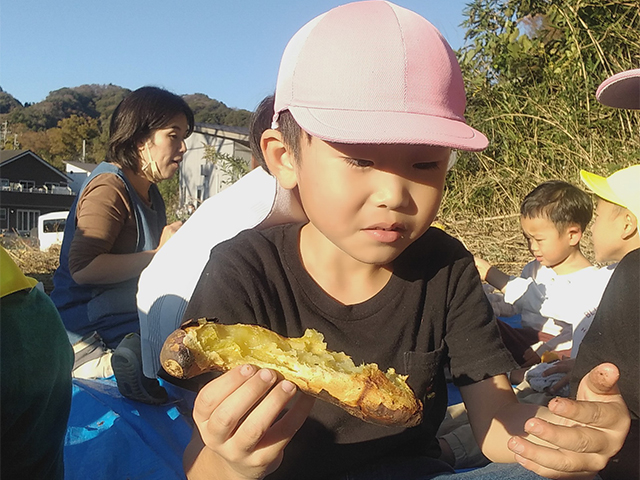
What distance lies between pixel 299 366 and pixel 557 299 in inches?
112

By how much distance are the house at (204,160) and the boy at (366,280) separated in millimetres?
17614

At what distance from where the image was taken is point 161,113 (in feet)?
10.8

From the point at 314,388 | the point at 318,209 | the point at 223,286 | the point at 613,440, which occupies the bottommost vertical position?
the point at 613,440

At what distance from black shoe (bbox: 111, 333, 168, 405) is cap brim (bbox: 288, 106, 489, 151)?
158 centimetres

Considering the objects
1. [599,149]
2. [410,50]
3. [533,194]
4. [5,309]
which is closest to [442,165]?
[410,50]

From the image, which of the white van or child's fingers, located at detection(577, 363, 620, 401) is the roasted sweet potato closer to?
child's fingers, located at detection(577, 363, 620, 401)

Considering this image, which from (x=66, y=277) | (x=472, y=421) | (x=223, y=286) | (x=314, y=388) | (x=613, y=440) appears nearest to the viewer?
(x=314, y=388)

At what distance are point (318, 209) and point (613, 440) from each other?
33.1 inches

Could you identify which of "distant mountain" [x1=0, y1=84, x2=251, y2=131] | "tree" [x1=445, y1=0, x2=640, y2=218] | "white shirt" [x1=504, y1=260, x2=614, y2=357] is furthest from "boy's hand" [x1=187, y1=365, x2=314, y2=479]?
"distant mountain" [x1=0, y1=84, x2=251, y2=131]

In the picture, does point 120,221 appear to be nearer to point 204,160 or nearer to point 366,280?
point 366,280

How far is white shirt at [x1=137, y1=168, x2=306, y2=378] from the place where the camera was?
178 centimetres

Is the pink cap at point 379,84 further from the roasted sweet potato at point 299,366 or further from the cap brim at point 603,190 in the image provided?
the cap brim at point 603,190

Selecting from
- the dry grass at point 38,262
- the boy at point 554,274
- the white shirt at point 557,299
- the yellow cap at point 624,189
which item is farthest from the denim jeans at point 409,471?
the dry grass at point 38,262

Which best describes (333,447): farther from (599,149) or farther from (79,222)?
(599,149)
